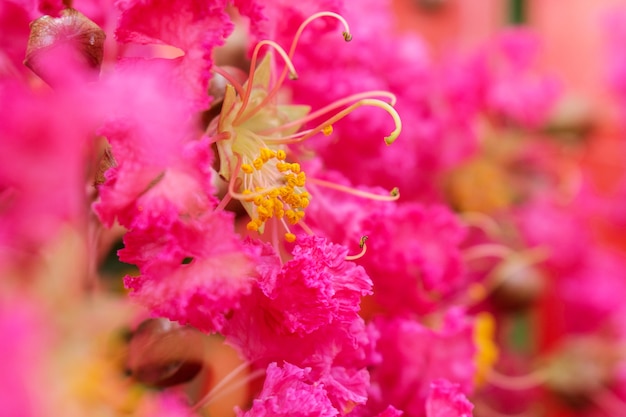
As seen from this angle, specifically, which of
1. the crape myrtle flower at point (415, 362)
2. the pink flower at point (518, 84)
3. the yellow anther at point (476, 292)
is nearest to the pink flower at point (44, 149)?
the crape myrtle flower at point (415, 362)

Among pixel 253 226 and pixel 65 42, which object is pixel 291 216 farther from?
pixel 65 42

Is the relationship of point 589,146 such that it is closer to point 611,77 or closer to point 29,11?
point 611,77

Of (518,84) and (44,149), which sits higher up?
(44,149)

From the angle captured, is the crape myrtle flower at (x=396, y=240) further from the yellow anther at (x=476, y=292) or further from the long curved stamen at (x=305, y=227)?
the yellow anther at (x=476, y=292)

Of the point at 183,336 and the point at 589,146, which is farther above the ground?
the point at 183,336

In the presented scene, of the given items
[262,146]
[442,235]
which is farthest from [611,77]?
[262,146]

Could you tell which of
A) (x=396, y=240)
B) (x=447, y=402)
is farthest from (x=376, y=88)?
(x=447, y=402)
